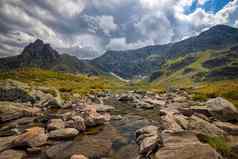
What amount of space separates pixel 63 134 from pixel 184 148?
12751 mm

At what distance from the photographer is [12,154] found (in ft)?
50.5

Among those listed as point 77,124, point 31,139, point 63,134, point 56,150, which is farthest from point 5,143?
point 77,124

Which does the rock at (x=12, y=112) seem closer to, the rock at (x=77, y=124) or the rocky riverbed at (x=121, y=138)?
the rocky riverbed at (x=121, y=138)

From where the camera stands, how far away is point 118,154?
16250mm

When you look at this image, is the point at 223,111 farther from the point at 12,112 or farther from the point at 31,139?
the point at 12,112

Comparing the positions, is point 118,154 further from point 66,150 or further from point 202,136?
point 202,136

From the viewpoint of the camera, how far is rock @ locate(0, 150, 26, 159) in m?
14.9

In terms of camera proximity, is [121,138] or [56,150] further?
[121,138]

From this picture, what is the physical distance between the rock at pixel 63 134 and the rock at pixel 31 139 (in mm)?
834

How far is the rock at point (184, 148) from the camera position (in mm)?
11141

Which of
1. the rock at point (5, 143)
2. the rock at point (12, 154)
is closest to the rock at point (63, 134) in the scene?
the rock at point (5, 143)

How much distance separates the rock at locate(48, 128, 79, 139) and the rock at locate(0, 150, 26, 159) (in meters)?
3.99

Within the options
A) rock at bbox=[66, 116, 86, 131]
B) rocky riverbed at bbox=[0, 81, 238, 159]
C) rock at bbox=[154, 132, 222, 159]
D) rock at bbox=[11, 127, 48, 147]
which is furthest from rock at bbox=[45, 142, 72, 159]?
rock at bbox=[154, 132, 222, 159]

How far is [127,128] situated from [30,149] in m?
11.9
